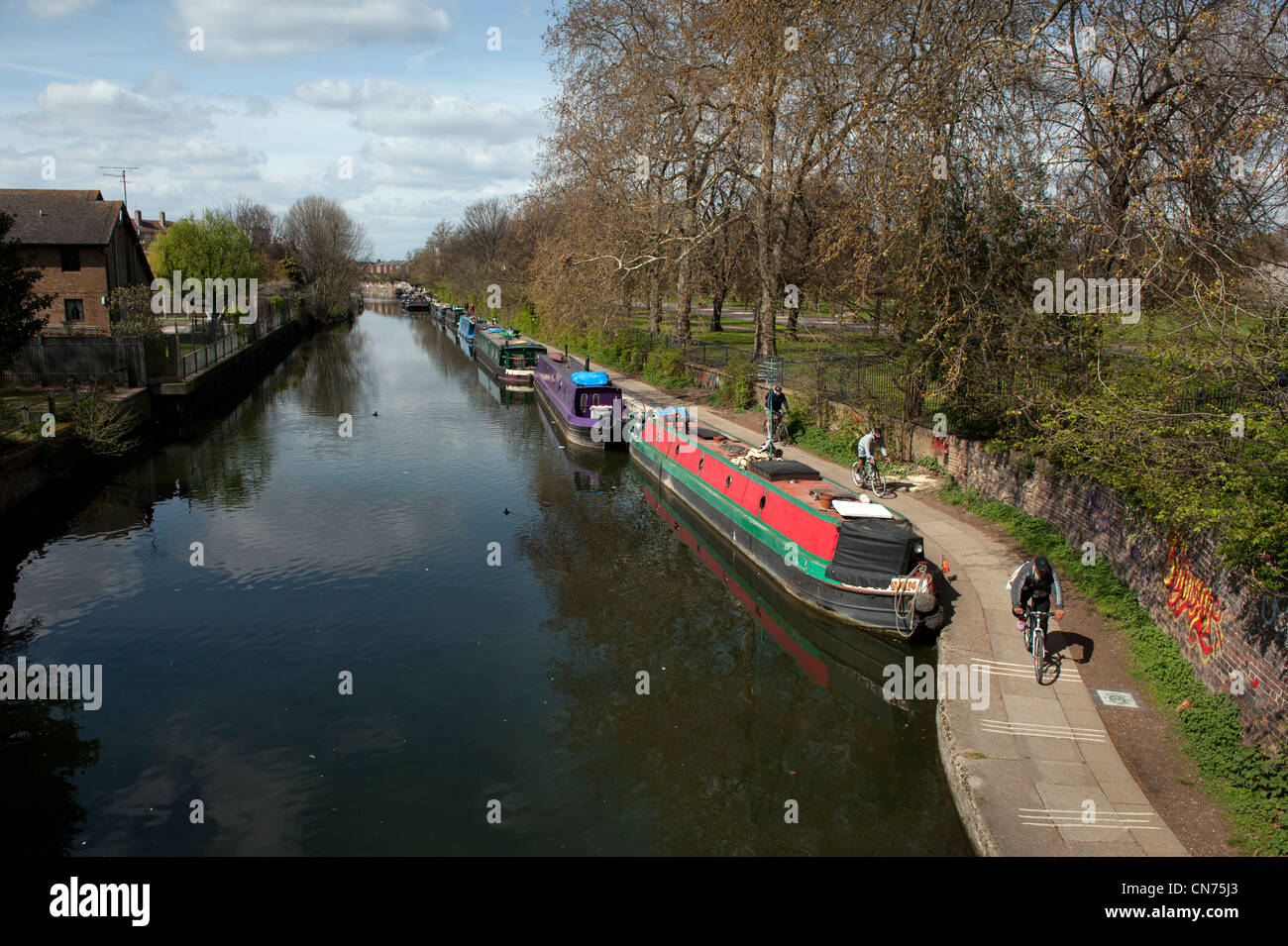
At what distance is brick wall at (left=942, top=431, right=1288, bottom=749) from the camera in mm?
8688

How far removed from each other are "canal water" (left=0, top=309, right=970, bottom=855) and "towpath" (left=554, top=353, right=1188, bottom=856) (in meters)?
0.68

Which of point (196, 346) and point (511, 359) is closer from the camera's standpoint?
point (196, 346)

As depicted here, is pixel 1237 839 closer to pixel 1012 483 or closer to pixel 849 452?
pixel 1012 483

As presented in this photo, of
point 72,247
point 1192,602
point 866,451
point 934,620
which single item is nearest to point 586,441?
point 866,451

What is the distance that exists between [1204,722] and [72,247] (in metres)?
50.0

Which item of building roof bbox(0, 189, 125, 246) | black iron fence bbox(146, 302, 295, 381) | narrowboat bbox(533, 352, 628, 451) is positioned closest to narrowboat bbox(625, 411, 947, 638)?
narrowboat bbox(533, 352, 628, 451)

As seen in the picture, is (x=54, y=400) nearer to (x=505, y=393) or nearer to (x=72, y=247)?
(x=505, y=393)

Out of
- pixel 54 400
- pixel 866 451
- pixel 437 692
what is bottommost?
pixel 437 692

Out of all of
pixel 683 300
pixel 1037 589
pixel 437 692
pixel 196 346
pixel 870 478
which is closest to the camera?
pixel 1037 589

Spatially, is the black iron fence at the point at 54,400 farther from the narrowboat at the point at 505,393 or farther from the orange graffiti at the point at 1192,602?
the orange graffiti at the point at 1192,602

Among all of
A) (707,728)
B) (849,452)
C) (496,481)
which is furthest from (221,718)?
(849,452)

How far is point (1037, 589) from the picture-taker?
1127 centimetres

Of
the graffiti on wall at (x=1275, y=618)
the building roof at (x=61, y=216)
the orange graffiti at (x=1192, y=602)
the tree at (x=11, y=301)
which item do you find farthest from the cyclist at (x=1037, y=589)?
the building roof at (x=61, y=216)
